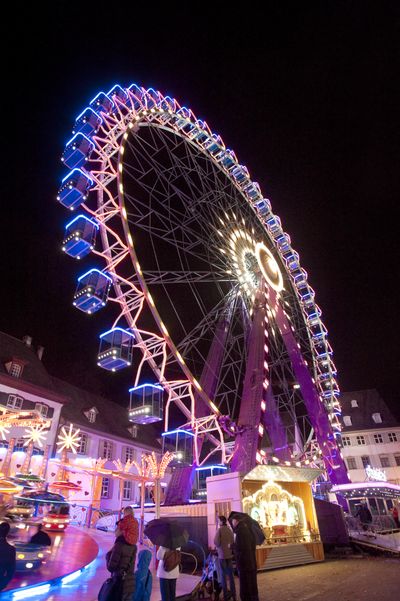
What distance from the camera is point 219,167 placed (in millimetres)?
26016

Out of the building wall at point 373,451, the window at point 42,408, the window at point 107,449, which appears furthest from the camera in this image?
the building wall at point 373,451

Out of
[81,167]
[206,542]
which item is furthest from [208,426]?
[81,167]

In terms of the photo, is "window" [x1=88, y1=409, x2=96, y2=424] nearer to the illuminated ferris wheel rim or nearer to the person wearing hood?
the illuminated ferris wheel rim

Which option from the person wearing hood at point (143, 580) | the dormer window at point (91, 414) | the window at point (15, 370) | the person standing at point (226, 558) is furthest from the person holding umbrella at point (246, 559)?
the dormer window at point (91, 414)

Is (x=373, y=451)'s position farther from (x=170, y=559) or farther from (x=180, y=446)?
(x=170, y=559)

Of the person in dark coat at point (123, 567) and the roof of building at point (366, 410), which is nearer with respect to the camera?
the person in dark coat at point (123, 567)

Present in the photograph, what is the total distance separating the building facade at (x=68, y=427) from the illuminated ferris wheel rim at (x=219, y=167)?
14227 millimetres

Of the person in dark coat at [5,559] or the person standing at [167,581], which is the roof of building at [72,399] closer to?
the person in dark coat at [5,559]

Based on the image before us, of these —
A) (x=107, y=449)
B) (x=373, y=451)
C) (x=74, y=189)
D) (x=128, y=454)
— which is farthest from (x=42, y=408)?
(x=373, y=451)

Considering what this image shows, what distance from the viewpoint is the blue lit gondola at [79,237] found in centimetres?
1742

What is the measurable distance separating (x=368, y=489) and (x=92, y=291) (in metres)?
23.0

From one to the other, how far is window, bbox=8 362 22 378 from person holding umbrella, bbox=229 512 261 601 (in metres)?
25.7

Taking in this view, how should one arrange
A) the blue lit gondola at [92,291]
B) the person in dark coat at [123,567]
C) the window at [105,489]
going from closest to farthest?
the person in dark coat at [123,567], the blue lit gondola at [92,291], the window at [105,489]

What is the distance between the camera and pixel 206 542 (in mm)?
14672
